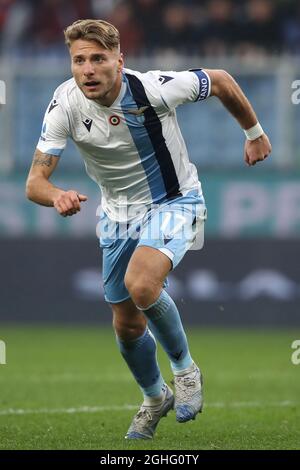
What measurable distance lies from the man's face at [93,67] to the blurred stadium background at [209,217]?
7523 mm

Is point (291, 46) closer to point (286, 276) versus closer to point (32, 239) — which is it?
point (286, 276)

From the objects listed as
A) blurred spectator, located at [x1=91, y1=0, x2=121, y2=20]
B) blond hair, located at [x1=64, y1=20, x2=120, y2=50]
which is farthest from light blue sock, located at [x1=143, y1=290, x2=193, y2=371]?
blurred spectator, located at [x1=91, y1=0, x2=121, y2=20]

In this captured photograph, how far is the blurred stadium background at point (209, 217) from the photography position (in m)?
14.2

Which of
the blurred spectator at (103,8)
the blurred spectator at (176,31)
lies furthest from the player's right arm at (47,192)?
the blurred spectator at (103,8)

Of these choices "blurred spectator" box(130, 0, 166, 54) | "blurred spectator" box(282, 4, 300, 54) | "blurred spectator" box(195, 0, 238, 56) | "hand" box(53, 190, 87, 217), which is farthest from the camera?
"blurred spectator" box(130, 0, 166, 54)

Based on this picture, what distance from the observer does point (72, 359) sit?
457 inches

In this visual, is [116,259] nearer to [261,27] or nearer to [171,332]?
[171,332]

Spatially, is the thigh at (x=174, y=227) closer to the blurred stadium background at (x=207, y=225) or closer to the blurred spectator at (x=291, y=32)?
the blurred stadium background at (x=207, y=225)

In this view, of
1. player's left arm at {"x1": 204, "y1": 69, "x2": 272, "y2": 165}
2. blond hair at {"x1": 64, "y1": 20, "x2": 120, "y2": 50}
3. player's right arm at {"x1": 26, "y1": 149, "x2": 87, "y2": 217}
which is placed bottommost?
player's right arm at {"x1": 26, "y1": 149, "x2": 87, "y2": 217}

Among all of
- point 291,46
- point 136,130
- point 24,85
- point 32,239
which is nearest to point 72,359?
point 32,239

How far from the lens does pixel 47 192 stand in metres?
6.32

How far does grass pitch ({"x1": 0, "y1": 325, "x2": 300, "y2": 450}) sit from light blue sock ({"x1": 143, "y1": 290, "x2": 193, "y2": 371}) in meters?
0.47

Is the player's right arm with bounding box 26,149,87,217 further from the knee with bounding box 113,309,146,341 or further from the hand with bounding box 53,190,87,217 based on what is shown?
the knee with bounding box 113,309,146,341

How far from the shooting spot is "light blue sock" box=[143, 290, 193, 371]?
6703 mm
